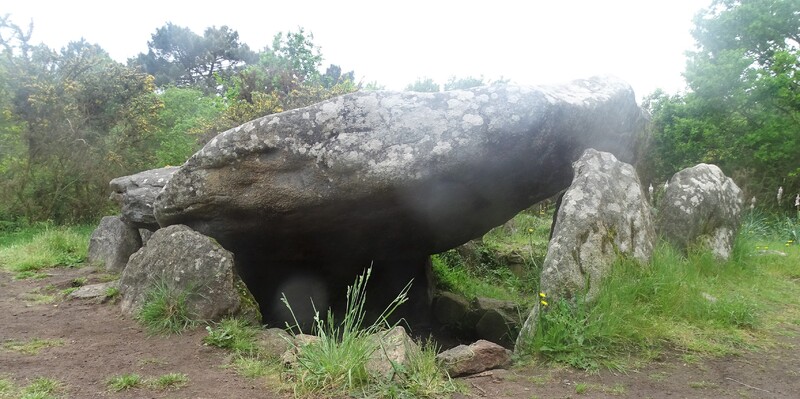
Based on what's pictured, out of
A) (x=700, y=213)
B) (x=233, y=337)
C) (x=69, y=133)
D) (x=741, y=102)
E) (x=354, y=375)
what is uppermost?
(x=741, y=102)

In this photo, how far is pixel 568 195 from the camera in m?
5.12

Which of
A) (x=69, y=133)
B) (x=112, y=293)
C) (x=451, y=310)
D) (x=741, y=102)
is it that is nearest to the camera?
(x=112, y=293)

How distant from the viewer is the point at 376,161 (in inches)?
208

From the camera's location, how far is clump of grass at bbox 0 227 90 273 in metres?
8.24

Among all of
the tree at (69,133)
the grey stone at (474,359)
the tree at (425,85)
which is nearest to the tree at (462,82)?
the tree at (425,85)

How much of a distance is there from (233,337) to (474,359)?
6.42 feet

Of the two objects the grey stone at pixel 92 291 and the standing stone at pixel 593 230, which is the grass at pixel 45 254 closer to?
the grey stone at pixel 92 291

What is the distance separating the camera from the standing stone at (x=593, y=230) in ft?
15.1

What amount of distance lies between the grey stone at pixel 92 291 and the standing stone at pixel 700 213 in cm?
583

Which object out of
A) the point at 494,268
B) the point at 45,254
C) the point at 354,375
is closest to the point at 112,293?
the point at 354,375

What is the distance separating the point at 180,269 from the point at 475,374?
2858 millimetres

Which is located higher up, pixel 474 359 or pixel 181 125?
pixel 181 125

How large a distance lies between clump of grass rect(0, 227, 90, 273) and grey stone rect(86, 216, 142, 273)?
411 millimetres

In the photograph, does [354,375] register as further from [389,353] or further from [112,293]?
[112,293]
